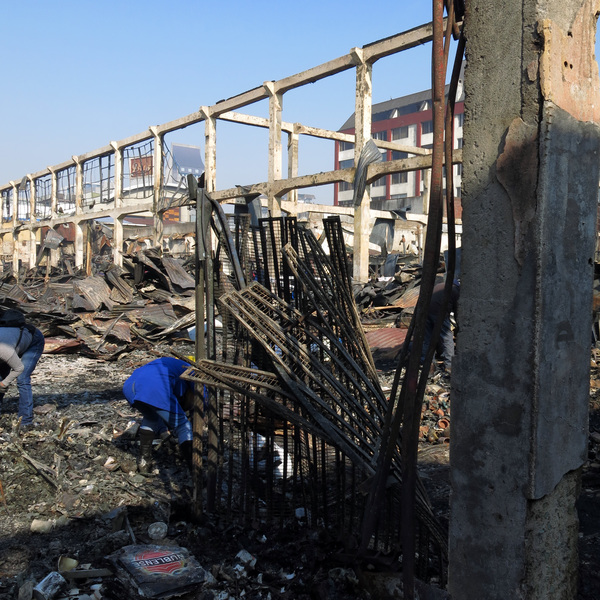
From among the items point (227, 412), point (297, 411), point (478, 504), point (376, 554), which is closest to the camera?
point (478, 504)

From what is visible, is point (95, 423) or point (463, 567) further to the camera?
point (95, 423)

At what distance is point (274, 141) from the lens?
19.5 meters

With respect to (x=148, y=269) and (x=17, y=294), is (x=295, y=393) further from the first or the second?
(x=17, y=294)

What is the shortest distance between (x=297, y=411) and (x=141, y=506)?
171 cm

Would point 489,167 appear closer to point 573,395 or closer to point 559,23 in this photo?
point 559,23

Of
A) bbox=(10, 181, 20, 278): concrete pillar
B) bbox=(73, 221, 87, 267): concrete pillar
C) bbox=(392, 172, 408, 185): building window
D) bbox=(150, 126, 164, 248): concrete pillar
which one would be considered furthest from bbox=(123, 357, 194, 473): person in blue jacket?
bbox=(392, 172, 408, 185): building window

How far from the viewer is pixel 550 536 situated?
2205 millimetres

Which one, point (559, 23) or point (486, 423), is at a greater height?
point (559, 23)

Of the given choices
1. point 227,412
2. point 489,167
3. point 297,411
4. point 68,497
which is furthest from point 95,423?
point 489,167

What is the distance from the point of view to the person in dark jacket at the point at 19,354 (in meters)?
5.88

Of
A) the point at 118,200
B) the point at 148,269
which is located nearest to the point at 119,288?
the point at 148,269

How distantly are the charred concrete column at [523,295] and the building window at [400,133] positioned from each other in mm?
52701

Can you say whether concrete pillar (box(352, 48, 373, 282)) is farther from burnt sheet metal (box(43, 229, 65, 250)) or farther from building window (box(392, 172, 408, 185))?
building window (box(392, 172, 408, 185))

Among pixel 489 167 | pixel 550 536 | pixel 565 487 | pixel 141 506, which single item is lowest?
pixel 141 506
